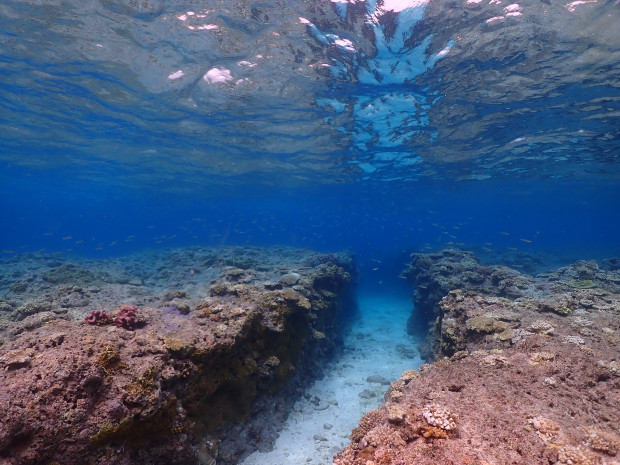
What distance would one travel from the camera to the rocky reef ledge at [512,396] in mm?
4008

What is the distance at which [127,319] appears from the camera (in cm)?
733

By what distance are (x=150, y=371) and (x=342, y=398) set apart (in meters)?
8.75

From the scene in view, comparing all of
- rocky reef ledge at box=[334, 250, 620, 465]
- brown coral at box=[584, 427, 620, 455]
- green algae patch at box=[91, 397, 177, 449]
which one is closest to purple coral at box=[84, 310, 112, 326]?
green algae patch at box=[91, 397, 177, 449]

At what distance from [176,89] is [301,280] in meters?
14.8

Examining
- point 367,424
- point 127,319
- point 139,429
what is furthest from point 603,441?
point 127,319

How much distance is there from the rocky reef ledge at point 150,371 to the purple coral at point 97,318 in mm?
21

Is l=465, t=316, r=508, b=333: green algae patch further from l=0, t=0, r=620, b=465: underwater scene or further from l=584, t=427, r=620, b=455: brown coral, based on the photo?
l=584, t=427, r=620, b=455: brown coral

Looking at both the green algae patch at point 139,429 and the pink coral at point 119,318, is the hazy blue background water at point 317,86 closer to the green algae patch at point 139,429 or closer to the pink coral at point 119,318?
the pink coral at point 119,318

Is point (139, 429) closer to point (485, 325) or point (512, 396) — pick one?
point (512, 396)

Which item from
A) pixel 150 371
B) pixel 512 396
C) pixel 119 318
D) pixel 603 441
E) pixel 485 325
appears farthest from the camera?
pixel 485 325

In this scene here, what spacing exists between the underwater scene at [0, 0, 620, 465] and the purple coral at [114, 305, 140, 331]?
0.26 ft

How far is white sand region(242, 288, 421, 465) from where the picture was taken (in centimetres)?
878

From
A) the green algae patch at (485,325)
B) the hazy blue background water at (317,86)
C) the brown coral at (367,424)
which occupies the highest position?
the hazy blue background water at (317,86)

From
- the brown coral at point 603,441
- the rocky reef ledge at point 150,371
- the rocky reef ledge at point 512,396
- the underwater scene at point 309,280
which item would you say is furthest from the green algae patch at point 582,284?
the brown coral at point 603,441
